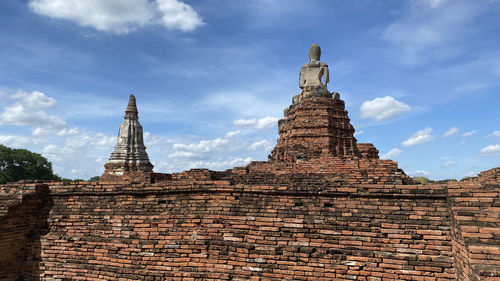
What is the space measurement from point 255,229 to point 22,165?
158ft

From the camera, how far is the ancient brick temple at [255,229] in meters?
5.16

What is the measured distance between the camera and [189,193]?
21.7 feet

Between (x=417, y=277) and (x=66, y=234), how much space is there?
21.7ft

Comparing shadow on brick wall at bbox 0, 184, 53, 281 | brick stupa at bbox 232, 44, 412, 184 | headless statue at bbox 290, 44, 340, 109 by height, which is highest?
headless statue at bbox 290, 44, 340, 109

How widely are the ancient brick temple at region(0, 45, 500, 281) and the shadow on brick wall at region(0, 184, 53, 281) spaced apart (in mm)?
20

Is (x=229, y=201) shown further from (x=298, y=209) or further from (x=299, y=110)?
(x=299, y=110)

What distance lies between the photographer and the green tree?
43000 millimetres

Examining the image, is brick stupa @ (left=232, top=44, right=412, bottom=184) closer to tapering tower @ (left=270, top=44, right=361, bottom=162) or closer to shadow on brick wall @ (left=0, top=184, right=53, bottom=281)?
tapering tower @ (left=270, top=44, right=361, bottom=162)

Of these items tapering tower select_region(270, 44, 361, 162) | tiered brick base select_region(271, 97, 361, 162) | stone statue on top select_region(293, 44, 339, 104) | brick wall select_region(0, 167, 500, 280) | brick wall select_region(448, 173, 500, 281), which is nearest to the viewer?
brick wall select_region(448, 173, 500, 281)

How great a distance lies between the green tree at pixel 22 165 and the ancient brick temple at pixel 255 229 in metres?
42.1

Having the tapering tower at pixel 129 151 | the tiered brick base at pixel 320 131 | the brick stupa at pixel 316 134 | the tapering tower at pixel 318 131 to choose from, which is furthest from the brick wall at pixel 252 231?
the tapering tower at pixel 129 151

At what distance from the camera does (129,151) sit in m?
23.6

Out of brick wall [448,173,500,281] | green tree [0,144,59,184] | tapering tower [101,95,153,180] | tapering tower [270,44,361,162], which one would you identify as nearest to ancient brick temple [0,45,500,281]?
brick wall [448,173,500,281]

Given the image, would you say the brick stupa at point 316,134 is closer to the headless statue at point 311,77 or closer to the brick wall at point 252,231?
the headless statue at point 311,77
